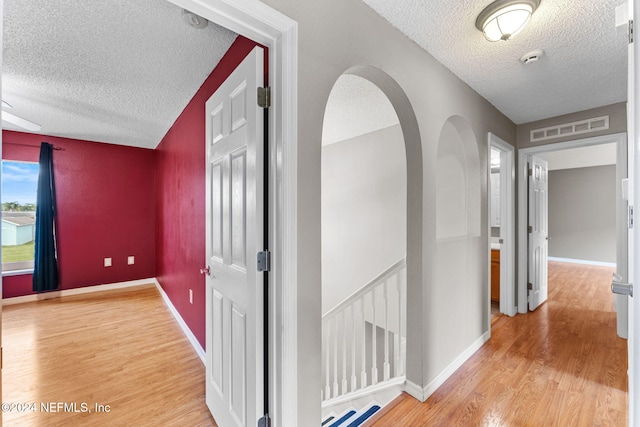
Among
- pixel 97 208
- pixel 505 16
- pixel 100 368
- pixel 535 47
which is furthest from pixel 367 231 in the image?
pixel 97 208

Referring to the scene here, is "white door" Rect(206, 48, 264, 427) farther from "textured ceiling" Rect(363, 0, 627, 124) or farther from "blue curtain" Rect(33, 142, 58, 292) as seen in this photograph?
"blue curtain" Rect(33, 142, 58, 292)

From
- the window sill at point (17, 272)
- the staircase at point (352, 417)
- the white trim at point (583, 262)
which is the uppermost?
the window sill at point (17, 272)

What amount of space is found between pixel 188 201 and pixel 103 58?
49.9 inches

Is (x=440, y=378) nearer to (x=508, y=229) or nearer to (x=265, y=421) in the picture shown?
(x=265, y=421)

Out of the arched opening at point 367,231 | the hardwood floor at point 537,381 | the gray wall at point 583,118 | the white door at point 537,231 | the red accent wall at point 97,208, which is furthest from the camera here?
the red accent wall at point 97,208

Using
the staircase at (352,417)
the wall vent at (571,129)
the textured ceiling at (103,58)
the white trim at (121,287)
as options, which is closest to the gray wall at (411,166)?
the staircase at (352,417)

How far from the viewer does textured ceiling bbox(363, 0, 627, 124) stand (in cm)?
157

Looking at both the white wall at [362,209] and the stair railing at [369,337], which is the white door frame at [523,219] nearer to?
the white wall at [362,209]

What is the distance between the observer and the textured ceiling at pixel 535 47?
1.57 m

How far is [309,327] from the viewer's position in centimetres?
127

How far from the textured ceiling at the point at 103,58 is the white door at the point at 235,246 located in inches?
19.8

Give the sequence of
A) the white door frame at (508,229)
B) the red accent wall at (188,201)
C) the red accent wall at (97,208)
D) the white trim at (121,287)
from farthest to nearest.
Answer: the red accent wall at (97,208), the white door frame at (508,229), the white trim at (121,287), the red accent wall at (188,201)

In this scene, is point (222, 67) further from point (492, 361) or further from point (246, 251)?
point (492, 361)

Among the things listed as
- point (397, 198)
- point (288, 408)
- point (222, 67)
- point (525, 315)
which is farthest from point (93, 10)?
point (525, 315)
